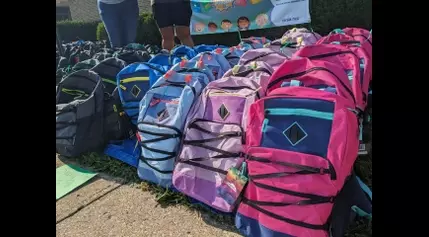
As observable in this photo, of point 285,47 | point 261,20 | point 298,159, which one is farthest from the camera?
point 261,20

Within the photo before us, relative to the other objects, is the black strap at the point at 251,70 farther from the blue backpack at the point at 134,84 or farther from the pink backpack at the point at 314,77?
the blue backpack at the point at 134,84

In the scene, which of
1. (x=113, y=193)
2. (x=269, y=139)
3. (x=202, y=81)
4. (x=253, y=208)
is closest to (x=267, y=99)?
(x=269, y=139)

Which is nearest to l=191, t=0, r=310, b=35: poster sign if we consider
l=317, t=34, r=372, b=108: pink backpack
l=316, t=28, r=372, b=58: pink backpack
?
l=316, t=28, r=372, b=58: pink backpack

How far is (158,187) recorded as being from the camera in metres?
2.35

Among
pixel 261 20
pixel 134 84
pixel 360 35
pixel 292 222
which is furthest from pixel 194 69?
pixel 261 20

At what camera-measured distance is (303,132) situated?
5.33 feet

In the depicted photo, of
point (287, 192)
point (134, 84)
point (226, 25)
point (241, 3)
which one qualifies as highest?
point (241, 3)

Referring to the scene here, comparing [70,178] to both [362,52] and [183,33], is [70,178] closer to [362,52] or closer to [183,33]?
[183,33]

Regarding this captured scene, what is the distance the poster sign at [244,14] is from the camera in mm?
5285

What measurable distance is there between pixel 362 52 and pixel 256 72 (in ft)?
2.18

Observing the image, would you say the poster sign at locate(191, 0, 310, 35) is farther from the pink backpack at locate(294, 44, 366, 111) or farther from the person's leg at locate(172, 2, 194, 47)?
the pink backpack at locate(294, 44, 366, 111)

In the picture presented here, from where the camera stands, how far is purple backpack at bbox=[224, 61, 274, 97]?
2234 mm
